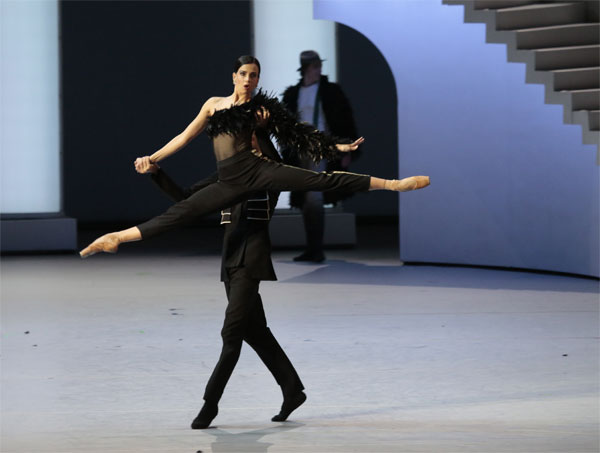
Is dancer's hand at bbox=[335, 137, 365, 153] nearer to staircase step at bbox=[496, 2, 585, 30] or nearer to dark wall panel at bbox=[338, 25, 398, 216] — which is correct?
staircase step at bbox=[496, 2, 585, 30]

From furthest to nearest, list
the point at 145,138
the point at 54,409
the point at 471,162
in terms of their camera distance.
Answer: the point at 145,138 < the point at 471,162 < the point at 54,409

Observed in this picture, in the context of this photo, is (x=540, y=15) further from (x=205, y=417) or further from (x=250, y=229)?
(x=205, y=417)

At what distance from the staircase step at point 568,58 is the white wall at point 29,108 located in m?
6.19

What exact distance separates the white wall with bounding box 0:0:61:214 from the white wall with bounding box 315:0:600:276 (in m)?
3.69

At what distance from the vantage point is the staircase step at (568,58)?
32.4 ft

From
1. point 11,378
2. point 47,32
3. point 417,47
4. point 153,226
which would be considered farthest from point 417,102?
point 153,226

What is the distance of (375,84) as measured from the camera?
18.9 metres

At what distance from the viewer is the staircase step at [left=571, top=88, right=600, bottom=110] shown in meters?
9.52

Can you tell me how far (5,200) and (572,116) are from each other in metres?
7.04

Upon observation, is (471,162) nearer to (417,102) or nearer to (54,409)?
(417,102)

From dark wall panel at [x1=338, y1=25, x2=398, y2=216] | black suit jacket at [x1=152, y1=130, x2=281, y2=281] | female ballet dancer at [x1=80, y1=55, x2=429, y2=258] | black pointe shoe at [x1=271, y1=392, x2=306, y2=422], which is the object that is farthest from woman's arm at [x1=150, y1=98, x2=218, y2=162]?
dark wall panel at [x1=338, y1=25, x2=398, y2=216]

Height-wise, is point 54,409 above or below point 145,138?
below

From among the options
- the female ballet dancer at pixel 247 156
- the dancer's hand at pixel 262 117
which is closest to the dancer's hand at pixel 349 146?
the female ballet dancer at pixel 247 156

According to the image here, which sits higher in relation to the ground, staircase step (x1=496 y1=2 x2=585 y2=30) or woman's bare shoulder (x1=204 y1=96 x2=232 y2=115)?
staircase step (x1=496 y1=2 x2=585 y2=30)
